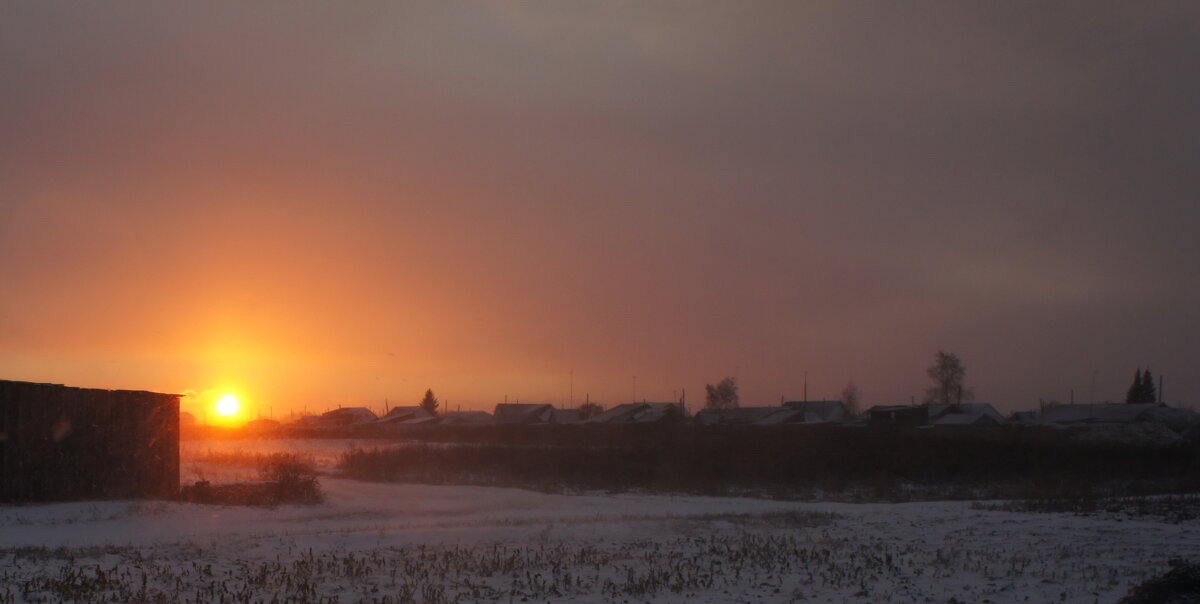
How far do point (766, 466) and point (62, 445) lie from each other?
32625 mm

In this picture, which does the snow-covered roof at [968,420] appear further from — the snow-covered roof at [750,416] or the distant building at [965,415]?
the snow-covered roof at [750,416]

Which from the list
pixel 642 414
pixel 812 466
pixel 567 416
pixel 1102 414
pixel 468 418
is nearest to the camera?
pixel 812 466

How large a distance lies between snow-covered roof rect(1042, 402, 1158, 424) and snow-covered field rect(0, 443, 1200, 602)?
2481 inches

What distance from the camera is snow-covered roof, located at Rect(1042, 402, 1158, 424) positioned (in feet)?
254

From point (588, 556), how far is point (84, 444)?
59.0ft

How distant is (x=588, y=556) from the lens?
16.3m

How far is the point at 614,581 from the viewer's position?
13805 millimetres

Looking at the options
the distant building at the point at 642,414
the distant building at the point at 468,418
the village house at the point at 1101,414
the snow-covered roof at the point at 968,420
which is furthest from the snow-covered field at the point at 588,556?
the distant building at the point at 468,418

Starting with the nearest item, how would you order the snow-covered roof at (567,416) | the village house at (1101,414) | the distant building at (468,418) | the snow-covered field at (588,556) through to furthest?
the snow-covered field at (588,556)
the village house at (1101,414)
the snow-covered roof at (567,416)
the distant building at (468,418)

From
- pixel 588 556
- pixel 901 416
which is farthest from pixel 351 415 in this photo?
pixel 588 556

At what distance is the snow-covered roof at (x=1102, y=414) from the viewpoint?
254 ft

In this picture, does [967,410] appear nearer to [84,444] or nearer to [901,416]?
[901,416]

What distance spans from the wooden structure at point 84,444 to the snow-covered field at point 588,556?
1287mm

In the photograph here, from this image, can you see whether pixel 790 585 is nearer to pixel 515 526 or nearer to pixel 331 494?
pixel 515 526
